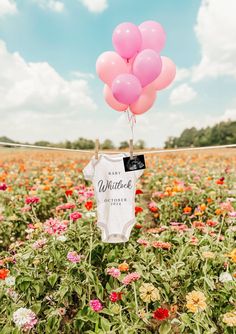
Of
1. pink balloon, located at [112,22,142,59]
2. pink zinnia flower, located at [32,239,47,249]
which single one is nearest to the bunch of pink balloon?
pink balloon, located at [112,22,142,59]

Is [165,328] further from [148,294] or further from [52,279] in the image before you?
[52,279]

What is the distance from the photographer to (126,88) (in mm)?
2730

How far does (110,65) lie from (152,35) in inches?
15.4

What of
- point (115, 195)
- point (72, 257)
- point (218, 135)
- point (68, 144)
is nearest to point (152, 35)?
point (115, 195)

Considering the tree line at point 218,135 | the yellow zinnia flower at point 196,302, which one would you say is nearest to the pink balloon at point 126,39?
the yellow zinnia flower at point 196,302

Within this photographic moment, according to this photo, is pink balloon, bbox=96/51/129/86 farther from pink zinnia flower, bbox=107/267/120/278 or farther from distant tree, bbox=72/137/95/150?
distant tree, bbox=72/137/95/150

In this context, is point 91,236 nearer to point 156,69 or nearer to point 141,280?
point 141,280

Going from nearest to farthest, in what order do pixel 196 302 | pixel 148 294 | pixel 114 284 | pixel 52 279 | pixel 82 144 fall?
pixel 196 302 < pixel 148 294 < pixel 52 279 < pixel 114 284 < pixel 82 144

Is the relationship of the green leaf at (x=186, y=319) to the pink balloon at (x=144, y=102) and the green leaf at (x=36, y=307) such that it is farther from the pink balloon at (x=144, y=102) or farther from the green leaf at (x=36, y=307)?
the pink balloon at (x=144, y=102)

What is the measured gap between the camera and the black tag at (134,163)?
2764 millimetres

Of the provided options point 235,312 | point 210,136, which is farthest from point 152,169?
point 210,136

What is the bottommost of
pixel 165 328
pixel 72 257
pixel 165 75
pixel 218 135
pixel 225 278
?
pixel 218 135

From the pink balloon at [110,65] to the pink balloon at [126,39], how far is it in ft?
0.19

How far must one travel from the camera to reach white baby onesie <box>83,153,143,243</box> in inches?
107
